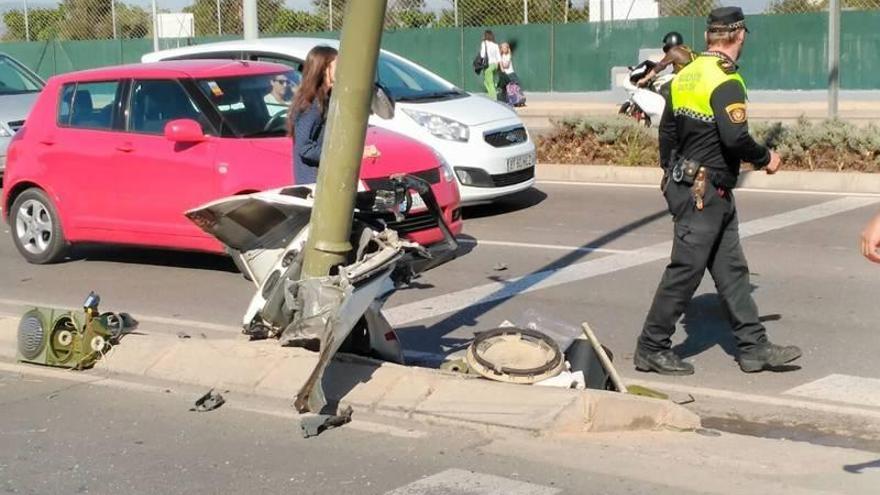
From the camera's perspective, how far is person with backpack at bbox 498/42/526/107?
89.3 ft

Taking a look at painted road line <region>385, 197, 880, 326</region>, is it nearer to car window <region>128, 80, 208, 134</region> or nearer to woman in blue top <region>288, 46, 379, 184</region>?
woman in blue top <region>288, 46, 379, 184</region>

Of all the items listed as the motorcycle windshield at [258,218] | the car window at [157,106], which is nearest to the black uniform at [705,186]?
the motorcycle windshield at [258,218]

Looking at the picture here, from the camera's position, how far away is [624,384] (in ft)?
23.0

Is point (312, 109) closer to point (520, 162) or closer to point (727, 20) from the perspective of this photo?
point (727, 20)

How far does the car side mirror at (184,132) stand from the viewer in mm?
10219

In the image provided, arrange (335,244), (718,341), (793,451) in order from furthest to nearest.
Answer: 1. (718,341)
2. (335,244)
3. (793,451)

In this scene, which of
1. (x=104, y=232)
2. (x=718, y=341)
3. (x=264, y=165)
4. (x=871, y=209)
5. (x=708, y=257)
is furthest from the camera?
(x=871, y=209)

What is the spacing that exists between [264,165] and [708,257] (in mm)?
4072

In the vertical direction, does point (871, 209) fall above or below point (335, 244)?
below

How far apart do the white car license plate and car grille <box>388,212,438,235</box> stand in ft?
10.1

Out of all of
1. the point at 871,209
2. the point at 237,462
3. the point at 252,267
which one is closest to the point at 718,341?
the point at 252,267

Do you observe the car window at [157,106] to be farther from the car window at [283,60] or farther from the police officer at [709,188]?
the police officer at [709,188]

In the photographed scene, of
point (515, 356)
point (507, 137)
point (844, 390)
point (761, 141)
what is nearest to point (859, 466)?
point (844, 390)

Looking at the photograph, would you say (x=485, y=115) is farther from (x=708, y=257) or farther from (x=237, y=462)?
(x=237, y=462)
